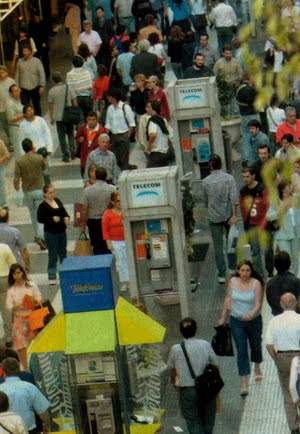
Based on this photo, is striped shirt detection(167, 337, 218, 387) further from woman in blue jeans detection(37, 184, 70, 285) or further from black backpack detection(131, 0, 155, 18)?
black backpack detection(131, 0, 155, 18)

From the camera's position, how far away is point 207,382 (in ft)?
44.5

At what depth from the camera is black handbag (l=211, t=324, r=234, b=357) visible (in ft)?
48.9

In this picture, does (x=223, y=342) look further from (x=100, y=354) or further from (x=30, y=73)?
(x=30, y=73)

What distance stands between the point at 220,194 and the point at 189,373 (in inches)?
200

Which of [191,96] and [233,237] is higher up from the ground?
[191,96]

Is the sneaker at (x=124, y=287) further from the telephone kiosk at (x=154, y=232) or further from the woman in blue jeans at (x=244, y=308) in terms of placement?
the woman in blue jeans at (x=244, y=308)

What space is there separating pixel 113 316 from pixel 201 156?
29.8ft

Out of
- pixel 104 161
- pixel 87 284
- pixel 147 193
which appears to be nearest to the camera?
pixel 87 284

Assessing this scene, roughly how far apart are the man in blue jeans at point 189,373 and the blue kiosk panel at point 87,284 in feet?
2.35

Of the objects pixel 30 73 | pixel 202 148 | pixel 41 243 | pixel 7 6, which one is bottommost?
pixel 41 243

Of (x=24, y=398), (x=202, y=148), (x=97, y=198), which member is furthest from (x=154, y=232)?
(x=202, y=148)

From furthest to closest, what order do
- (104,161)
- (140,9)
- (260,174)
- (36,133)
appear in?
(140,9) < (36,133) < (104,161) < (260,174)

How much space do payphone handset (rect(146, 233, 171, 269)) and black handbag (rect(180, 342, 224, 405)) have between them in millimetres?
3554

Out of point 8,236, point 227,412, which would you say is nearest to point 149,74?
point 8,236
